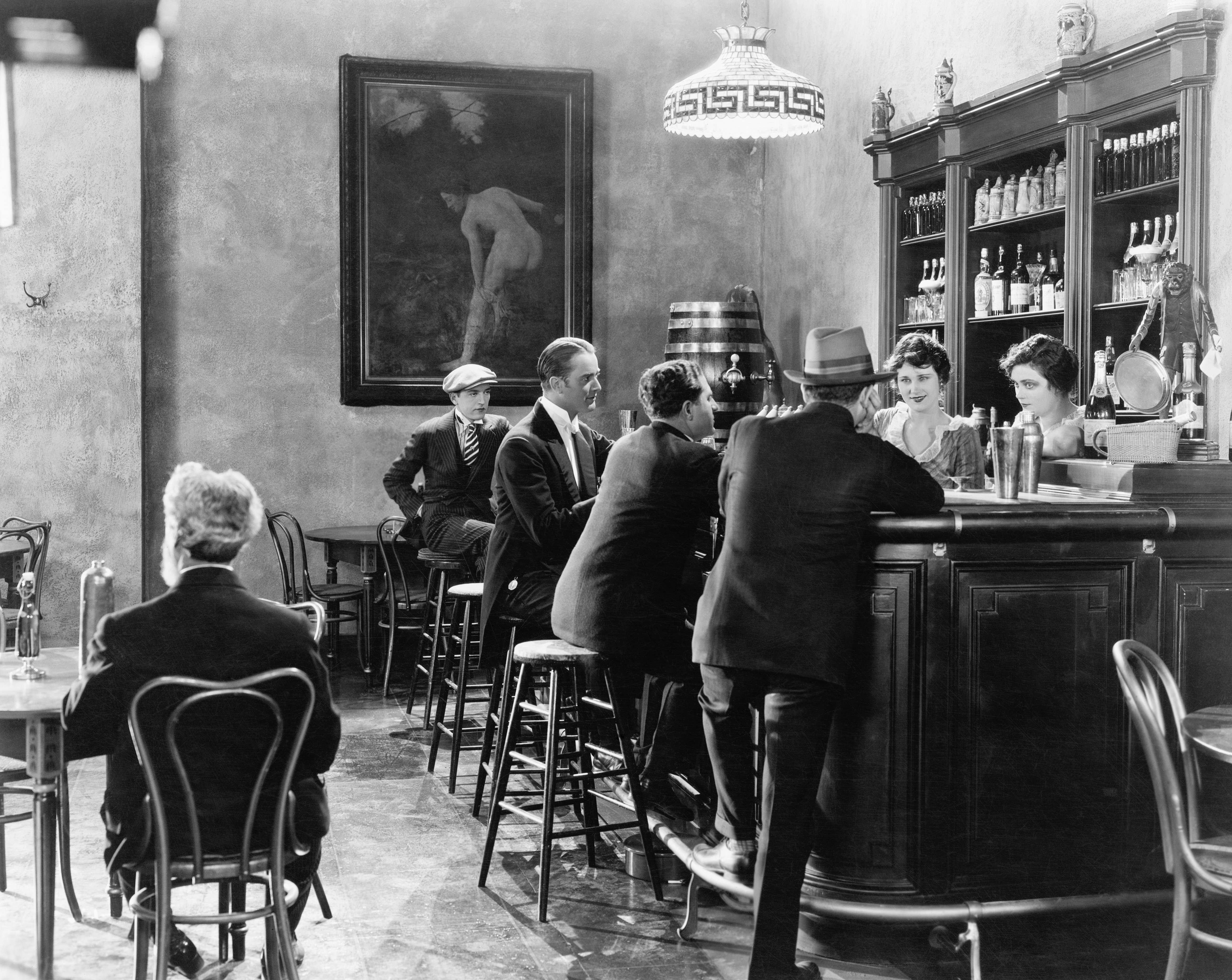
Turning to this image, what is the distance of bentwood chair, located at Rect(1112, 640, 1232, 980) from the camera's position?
2.75 m

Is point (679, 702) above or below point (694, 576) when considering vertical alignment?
below

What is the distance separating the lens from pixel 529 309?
8.10m

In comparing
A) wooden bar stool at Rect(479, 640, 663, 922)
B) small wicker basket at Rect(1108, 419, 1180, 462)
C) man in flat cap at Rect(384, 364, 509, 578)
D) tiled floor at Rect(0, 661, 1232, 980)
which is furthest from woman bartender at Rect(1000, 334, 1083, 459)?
man in flat cap at Rect(384, 364, 509, 578)

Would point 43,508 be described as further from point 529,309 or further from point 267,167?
point 529,309

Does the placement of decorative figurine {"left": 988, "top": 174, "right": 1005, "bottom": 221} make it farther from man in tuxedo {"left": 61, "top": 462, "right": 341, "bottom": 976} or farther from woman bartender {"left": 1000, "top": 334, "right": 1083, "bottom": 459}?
man in tuxedo {"left": 61, "top": 462, "right": 341, "bottom": 976}

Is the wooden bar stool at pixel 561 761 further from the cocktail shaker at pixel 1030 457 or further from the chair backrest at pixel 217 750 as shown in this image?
the cocktail shaker at pixel 1030 457

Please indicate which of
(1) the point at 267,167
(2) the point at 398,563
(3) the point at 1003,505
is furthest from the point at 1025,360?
(1) the point at 267,167

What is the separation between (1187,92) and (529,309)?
4394 millimetres

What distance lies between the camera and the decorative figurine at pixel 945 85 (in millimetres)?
5848

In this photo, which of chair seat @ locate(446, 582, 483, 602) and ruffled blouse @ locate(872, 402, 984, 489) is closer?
ruffled blouse @ locate(872, 402, 984, 489)

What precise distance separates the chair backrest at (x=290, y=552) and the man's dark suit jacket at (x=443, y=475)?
60cm

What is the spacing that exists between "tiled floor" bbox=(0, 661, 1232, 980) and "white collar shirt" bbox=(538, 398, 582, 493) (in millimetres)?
1186

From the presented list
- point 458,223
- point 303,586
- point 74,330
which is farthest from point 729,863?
point 458,223

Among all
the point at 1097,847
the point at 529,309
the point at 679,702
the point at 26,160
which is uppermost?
the point at 26,160
